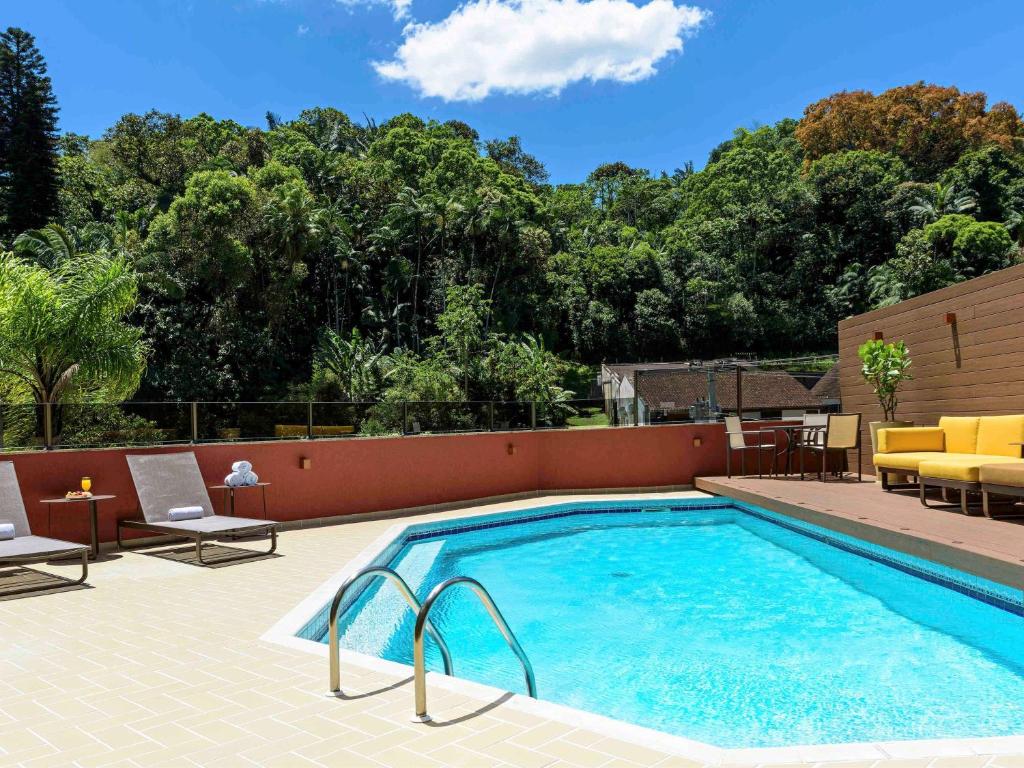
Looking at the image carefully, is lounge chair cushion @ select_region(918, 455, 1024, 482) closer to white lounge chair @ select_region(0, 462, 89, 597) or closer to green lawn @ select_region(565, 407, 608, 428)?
green lawn @ select_region(565, 407, 608, 428)

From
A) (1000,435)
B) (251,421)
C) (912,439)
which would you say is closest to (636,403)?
(912,439)

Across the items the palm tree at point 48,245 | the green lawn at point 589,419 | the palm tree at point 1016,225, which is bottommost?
the green lawn at point 589,419

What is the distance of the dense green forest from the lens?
32.3 m

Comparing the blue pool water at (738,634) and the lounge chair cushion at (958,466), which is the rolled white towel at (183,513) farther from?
the lounge chair cushion at (958,466)

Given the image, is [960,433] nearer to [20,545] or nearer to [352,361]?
[20,545]

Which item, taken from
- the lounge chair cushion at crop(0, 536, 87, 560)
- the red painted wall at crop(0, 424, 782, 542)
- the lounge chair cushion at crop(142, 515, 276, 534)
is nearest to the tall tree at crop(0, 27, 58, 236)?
the red painted wall at crop(0, 424, 782, 542)

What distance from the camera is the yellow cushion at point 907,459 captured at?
9.11 metres

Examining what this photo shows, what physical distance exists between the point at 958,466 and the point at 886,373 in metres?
3.12

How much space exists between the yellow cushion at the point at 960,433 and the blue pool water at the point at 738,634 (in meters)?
2.26

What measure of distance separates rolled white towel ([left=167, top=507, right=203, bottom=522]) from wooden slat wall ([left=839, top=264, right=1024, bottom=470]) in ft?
31.4

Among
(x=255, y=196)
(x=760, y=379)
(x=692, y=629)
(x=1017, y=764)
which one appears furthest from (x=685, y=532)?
(x=255, y=196)

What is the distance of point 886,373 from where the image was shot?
10.8 m

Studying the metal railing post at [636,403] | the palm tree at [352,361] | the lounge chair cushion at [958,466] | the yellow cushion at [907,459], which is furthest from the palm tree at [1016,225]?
the lounge chair cushion at [958,466]

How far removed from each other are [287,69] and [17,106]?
1623 cm
